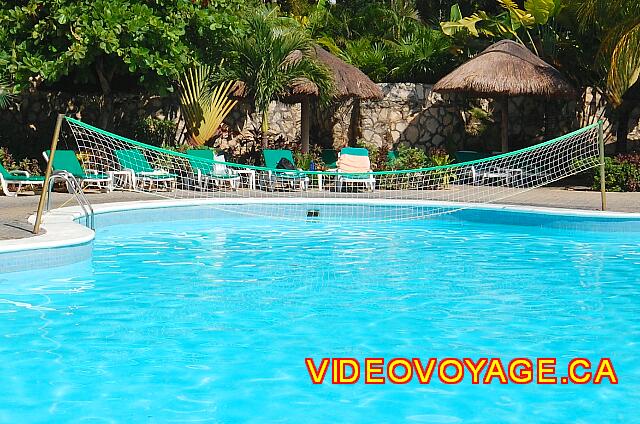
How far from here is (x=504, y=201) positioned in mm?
16531

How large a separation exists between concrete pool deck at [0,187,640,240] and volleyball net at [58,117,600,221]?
0.30 m

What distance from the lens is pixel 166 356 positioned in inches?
261

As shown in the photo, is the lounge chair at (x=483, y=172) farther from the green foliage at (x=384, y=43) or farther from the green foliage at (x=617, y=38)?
the green foliage at (x=384, y=43)

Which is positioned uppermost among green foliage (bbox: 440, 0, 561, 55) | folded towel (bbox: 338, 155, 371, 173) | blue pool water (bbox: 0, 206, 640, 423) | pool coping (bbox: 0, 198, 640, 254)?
green foliage (bbox: 440, 0, 561, 55)

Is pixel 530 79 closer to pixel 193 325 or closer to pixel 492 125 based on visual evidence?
pixel 492 125

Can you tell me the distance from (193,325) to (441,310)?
7.72 feet

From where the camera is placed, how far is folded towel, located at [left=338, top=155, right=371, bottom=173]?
19312 millimetres

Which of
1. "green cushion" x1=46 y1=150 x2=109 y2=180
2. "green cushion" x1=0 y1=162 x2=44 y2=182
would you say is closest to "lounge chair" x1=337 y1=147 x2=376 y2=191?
"green cushion" x1=46 y1=150 x2=109 y2=180

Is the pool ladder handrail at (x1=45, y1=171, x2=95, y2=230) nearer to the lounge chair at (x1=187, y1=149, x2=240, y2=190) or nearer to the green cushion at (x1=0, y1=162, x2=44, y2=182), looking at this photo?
the green cushion at (x1=0, y1=162, x2=44, y2=182)

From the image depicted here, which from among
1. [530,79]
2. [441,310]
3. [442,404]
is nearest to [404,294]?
[441,310]

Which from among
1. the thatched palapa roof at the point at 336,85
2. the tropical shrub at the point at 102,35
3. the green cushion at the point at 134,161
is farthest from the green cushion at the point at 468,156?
the green cushion at the point at 134,161

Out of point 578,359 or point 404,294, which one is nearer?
point 578,359

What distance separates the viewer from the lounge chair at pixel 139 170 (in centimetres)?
1730

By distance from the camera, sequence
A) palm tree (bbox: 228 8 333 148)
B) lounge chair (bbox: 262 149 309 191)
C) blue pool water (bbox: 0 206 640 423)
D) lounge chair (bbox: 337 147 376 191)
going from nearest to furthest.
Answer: blue pool water (bbox: 0 206 640 423) → lounge chair (bbox: 262 149 309 191) → lounge chair (bbox: 337 147 376 191) → palm tree (bbox: 228 8 333 148)
